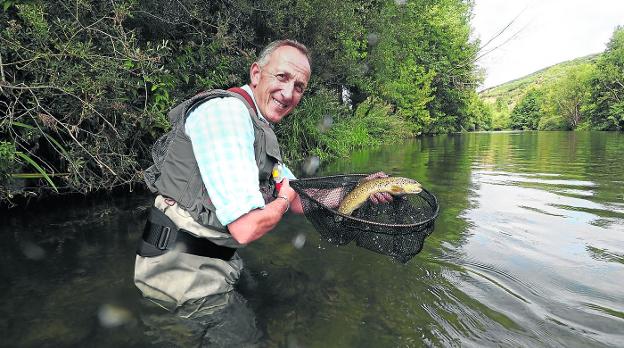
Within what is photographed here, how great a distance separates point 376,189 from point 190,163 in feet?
5.45

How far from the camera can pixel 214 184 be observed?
2.19 metres

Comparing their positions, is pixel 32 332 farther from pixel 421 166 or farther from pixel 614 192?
pixel 421 166

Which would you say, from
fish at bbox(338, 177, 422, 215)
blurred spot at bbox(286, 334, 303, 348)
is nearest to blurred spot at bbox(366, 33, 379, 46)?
fish at bbox(338, 177, 422, 215)

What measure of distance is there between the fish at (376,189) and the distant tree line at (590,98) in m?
68.8

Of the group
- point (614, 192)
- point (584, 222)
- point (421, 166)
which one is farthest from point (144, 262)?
point (421, 166)

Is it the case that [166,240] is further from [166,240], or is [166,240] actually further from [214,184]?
[214,184]

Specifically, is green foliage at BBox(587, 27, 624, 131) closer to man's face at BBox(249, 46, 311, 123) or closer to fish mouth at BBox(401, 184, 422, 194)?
fish mouth at BBox(401, 184, 422, 194)

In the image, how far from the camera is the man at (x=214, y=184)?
7.19 ft

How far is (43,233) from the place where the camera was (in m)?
5.30

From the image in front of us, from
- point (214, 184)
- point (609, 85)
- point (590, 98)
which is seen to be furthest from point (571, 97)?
point (214, 184)

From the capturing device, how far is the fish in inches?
131

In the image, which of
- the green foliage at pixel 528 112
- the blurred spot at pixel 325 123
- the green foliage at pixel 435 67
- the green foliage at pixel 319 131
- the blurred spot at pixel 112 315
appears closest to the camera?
the blurred spot at pixel 112 315

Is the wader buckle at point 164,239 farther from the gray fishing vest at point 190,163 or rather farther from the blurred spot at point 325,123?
the blurred spot at point 325,123

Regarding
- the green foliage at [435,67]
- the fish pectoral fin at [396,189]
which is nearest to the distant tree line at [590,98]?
the green foliage at [435,67]
